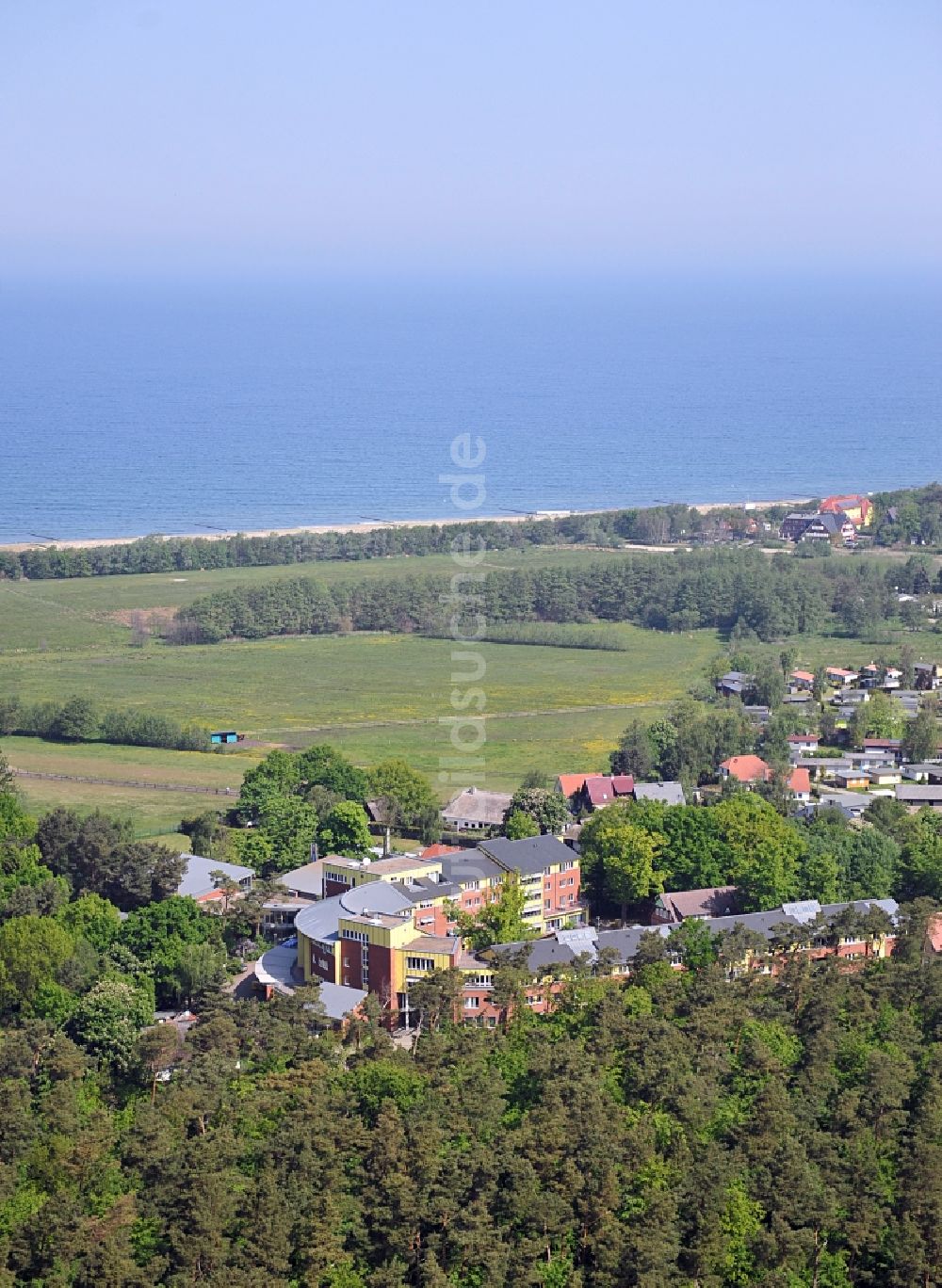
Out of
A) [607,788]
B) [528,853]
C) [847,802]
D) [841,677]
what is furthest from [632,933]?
[841,677]

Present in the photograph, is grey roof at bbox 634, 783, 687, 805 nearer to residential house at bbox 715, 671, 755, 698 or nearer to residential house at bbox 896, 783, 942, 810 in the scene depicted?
residential house at bbox 896, 783, 942, 810

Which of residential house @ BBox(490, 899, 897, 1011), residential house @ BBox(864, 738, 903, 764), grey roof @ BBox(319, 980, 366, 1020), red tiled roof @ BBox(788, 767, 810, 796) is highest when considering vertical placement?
residential house @ BBox(864, 738, 903, 764)

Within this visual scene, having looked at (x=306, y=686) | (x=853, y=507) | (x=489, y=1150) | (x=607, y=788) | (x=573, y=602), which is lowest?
(x=489, y=1150)

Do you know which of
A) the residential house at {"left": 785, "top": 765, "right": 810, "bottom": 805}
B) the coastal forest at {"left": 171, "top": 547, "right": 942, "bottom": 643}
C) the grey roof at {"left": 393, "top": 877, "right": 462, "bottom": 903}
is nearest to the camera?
the grey roof at {"left": 393, "top": 877, "right": 462, "bottom": 903}

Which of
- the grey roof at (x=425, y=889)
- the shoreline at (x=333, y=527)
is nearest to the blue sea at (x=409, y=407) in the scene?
the shoreline at (x=333, y=527)

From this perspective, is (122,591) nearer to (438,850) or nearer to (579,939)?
(438,850)

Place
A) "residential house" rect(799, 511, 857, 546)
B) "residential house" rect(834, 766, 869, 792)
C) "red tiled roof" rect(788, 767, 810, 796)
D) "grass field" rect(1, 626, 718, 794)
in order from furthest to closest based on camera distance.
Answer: "residential house" rect(799, 511, 857, 546), "grass field" rect(1, 626, 718, 794), "residential house" rect(834, 766, 869, 792), "red tiled roof" rect(788, 767, 810, 796)

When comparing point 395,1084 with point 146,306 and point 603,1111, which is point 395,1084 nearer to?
point 603,1111

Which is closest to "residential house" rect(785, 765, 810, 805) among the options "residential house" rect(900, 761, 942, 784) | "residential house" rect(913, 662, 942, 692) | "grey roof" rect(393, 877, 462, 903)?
"residential house" rect(900, 761, 942, 784)
